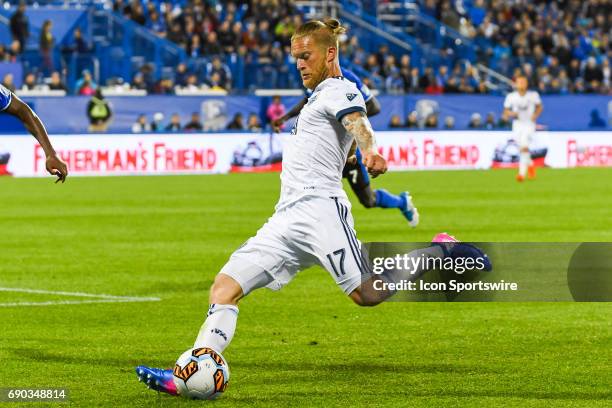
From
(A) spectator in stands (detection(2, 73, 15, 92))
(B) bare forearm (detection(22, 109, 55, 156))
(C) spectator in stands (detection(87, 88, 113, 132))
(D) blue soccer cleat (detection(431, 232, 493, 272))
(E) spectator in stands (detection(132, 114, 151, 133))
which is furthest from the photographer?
(E) spectator in stands (detection(132, 114, 151, 133))

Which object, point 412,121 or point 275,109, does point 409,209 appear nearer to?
point 275,109

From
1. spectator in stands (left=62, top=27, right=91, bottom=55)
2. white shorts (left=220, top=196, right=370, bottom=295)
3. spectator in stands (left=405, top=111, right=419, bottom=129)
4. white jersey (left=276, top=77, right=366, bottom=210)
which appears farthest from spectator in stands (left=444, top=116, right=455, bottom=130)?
white shorts (left=220, top=196, right=370, bottom=295)

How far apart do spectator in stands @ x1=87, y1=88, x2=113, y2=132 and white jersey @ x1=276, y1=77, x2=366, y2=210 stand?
86.8 ft

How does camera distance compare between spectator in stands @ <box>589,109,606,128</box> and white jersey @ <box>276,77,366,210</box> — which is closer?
white jersey @ <box>276,77,366,210</box>

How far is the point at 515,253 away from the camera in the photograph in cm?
1411

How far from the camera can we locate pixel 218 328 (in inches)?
285

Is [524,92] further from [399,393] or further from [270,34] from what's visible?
[399,393]

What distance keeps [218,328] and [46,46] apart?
2906 centimetres

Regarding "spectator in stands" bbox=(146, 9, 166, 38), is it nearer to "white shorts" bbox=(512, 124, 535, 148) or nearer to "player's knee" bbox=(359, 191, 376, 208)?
"white shorts" bbox=(512, 124, 535, 148)

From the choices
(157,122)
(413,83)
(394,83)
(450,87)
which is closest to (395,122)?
(394,83)

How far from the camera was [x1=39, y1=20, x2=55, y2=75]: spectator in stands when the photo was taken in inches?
1374

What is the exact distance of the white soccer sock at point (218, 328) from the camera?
722 cm

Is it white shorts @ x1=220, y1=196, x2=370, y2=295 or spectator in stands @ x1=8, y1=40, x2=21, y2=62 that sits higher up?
spectator in stands @ x1=8, y1=40, x2=21, y2=62

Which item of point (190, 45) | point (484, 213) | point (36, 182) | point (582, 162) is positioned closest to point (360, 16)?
point (190, 45)
